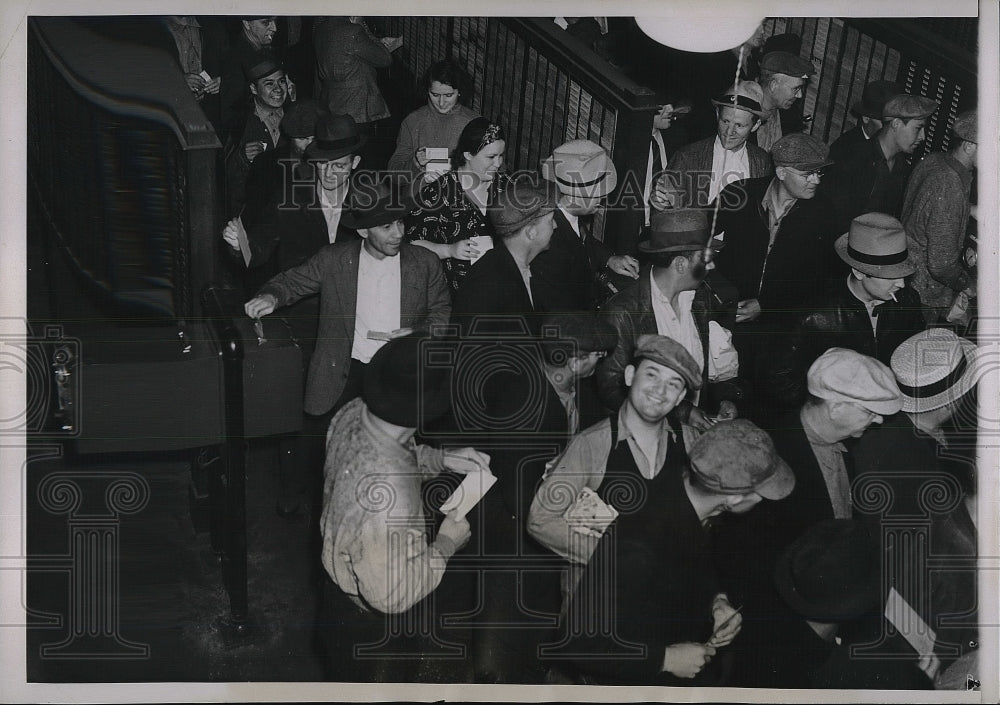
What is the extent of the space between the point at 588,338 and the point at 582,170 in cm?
61

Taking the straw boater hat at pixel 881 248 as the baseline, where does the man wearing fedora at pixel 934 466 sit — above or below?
→ below

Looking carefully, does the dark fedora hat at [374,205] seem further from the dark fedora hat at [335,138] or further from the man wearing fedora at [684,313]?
the man wearing fedora at [684,313]

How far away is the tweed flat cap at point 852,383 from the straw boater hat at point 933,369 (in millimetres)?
52

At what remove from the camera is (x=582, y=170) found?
14.4 feet

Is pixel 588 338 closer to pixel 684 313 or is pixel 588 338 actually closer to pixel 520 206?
pixel 684 313

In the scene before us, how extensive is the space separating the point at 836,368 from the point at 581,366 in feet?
3.04

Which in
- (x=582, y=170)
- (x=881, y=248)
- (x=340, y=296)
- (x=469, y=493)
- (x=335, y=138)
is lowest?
(x=469, y=493)

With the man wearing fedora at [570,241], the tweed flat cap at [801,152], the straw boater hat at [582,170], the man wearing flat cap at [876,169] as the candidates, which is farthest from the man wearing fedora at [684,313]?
the man wearing flat cap at [876,169]

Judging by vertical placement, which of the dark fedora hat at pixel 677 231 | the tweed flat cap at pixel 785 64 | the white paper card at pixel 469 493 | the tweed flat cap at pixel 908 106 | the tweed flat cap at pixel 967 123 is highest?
the tweed flat cap at pixel 785 64

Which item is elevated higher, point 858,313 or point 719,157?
point 719,157

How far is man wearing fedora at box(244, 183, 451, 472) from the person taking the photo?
4.39m

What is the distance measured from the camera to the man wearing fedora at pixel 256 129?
14.4 ft

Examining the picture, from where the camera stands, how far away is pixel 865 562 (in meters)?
4.43

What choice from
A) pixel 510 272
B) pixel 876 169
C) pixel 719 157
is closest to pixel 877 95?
pixel 876 169
